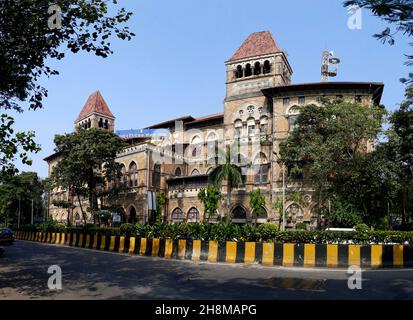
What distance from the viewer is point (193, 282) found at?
436 inches

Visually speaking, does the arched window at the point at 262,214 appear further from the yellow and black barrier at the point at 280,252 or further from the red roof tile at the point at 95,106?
the red roof tile at the point at 95,106

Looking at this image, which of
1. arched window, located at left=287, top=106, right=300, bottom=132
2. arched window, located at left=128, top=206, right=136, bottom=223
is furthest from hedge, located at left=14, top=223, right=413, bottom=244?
arched window, located at left=128, top=206, right=136, bottom=223

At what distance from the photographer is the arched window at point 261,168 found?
40969 mm

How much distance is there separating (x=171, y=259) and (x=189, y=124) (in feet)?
116

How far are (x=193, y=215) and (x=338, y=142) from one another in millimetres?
20628

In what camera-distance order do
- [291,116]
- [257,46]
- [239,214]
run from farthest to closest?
[257,46] → [239,214] → [291,116]

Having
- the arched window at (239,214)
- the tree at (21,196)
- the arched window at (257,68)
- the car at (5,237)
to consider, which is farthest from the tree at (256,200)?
the tree at (21,196)

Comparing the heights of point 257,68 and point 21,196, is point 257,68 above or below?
above

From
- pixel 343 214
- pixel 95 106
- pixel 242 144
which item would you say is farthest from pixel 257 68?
pixel 95 106

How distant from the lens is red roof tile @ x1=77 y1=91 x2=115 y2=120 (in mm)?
62969

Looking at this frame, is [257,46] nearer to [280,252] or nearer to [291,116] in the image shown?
[291,116]

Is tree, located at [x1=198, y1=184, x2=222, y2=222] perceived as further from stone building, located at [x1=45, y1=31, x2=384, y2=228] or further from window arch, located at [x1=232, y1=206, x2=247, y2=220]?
window arch, located at [x1=232, y1=206, x2=247, y2=220]
